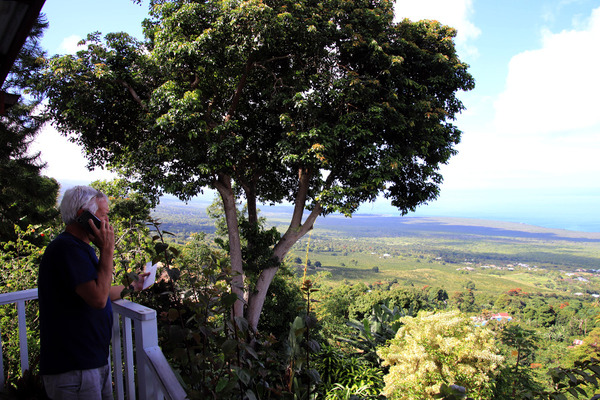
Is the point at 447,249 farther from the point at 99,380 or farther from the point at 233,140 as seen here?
the point at 99,380

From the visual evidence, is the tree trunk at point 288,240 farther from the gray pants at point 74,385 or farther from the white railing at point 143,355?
the gray pants at point 74,385

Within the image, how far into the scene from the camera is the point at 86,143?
8.03 m

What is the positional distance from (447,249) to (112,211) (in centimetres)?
6529

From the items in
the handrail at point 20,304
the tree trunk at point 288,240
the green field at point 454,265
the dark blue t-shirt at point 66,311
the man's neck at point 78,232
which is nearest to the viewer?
the dark blue t-shirt at point 66,311

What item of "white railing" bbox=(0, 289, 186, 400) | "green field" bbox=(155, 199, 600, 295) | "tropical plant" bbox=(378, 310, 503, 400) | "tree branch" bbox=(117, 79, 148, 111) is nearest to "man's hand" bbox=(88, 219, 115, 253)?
"white railing" bbox=(0, 289, 186, 400)

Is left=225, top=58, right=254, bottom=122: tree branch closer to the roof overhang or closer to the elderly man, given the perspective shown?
the elderly man

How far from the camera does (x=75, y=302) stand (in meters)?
1.31

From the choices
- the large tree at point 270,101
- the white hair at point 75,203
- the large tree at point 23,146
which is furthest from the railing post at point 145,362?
the large tree at point 23,146

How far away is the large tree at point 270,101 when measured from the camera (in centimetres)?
671

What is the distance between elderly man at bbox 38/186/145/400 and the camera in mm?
1266

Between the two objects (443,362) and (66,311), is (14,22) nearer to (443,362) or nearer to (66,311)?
(66,311)

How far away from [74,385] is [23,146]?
30.6 feet

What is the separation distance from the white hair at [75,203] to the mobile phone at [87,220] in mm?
55

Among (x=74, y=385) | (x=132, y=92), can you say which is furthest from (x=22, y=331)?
(x=132, y=92)
